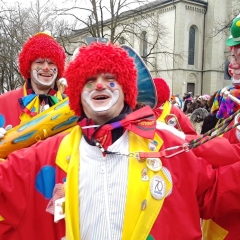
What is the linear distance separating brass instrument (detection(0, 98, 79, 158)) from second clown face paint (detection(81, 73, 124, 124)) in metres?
0.68

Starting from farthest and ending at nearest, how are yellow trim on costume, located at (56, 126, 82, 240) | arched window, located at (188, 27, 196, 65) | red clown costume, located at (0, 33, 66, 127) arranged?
arched window, located at (188, 27, 196, 65) < red clown costume, located at (0, 33, 66, 127) < yellow trim on costume, located at (56, 126, 82, 240)

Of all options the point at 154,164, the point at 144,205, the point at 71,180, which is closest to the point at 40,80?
the point at 71,180

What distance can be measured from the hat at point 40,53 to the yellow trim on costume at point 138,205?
2.17 meters

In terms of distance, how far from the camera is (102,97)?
6.36 feet

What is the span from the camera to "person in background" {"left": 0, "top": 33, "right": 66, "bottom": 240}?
11.2 feet

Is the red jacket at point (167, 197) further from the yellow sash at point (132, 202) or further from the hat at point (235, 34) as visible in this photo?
the hat at point (235, 34)

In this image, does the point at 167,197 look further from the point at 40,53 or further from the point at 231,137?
Answer: the point at 40,53

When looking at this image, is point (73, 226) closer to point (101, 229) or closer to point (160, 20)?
point (101, 229)

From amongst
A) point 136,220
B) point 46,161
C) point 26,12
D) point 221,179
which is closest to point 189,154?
point 221,179

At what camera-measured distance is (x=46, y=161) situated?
1904mm

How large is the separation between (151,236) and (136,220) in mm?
113

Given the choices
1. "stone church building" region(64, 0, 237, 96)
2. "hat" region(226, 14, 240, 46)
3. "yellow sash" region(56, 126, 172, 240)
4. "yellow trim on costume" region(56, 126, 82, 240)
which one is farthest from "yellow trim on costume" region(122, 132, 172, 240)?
"stone church building" region(64, 0, 237, 96)

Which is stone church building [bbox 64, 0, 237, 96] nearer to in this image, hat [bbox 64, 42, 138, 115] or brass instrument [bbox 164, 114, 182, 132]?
brass instrument [bbox 164, 114, 182, 132]

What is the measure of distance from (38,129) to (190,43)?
27563 millimetres
